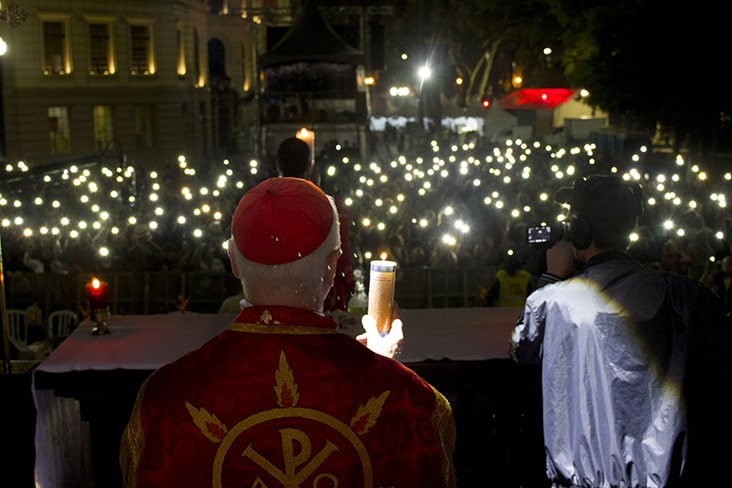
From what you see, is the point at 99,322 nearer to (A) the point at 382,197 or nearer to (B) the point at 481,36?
(A) the point at 382,197

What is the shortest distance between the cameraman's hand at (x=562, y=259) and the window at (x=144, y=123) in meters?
37.6

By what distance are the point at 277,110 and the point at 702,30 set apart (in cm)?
1576

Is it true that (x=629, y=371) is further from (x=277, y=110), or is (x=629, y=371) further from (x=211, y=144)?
(x=211, y=144)

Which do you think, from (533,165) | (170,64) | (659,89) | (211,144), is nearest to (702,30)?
(659,89)

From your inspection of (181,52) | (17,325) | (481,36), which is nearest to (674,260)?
(17,325)

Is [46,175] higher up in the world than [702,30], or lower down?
lower down

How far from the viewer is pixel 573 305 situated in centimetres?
357

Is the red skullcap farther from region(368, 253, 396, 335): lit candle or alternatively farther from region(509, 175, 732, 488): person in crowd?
region(509, 175, 732, 488): person in crowd

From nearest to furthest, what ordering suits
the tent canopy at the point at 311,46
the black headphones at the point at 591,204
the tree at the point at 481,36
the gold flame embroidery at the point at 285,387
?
the gold flame embroidery at the point at 285,387, the black headphones at the point at 591,204, the tent canopy at the point at 311,46, the tree at the point at 481,36

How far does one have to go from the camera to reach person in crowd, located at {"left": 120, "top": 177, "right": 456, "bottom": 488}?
8.33ft

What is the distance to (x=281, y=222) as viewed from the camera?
8.48ft

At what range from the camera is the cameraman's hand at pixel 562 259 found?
3922mm

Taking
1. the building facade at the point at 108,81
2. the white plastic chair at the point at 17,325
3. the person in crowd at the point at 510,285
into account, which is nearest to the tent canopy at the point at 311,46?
the building facade at the point at 108,81

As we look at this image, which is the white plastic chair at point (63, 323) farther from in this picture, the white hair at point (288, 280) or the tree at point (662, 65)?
the tree at point (662, 65)
